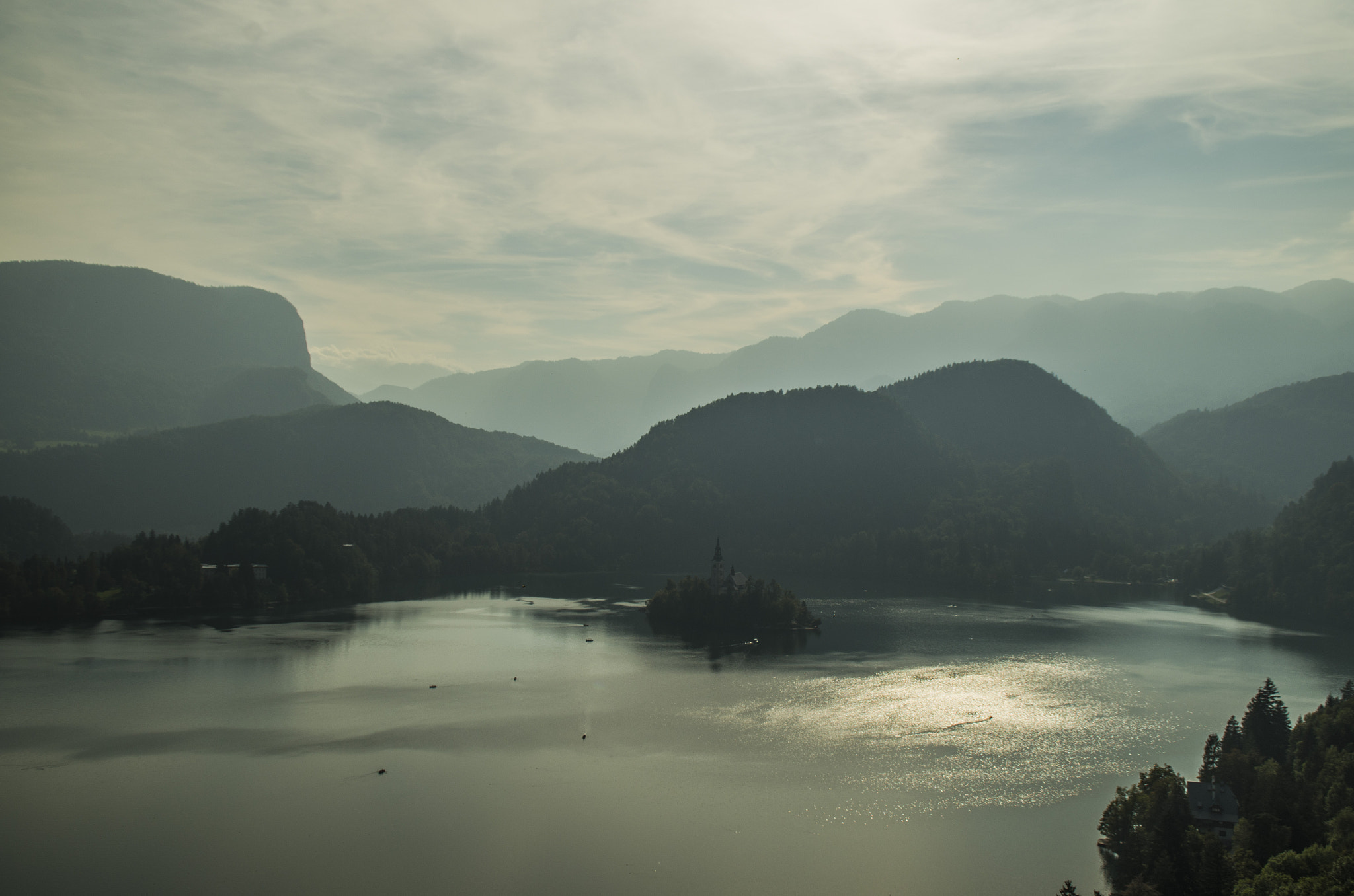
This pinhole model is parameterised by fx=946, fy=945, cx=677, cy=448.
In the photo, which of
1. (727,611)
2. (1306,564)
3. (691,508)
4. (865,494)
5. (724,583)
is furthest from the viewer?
(865,494)

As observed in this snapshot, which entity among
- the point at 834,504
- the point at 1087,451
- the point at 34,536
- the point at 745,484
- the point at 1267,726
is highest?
the point at 1087,451

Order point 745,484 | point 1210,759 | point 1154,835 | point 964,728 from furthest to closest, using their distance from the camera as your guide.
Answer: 1. point 745,484
2. point 964,728
3. point 1210,759
4. point 1154,835

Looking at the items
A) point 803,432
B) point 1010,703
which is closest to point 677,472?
point 803,432

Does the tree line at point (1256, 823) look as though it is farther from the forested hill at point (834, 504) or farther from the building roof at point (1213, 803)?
the forested hill at point (834, 504)

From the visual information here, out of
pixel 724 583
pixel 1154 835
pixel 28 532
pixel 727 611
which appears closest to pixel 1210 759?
pixel 1154 835

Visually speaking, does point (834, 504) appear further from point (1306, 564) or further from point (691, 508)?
point (1306, 564)

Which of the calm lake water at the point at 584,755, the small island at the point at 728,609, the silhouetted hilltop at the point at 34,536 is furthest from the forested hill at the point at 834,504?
the calm lake water at the point at 584,755

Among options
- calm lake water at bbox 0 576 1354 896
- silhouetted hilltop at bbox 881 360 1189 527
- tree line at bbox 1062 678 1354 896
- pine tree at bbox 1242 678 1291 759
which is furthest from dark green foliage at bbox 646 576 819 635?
silhouetted hilltop at bbox 881 360 1189 527
